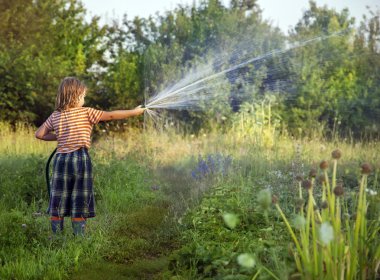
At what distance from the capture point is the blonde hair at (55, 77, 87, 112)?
4895 millimetres

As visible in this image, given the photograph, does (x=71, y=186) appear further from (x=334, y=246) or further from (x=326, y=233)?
(x=326, y=233)

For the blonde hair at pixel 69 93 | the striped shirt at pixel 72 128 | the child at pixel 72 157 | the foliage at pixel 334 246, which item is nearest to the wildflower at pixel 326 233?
the foliage at pixel 334 246

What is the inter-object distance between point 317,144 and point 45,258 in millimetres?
6599

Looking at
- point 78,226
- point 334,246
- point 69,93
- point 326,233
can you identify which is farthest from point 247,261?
point 69,93

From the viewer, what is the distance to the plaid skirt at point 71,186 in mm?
4918

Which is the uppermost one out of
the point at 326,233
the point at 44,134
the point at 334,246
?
the point at 44,134

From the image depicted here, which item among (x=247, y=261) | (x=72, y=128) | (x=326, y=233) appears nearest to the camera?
(x=326, y=233)

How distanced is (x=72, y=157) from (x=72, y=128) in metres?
0.26

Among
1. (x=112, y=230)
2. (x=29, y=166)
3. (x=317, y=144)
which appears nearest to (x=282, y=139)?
(x=317, y=144)

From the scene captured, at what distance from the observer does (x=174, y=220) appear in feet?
18.1

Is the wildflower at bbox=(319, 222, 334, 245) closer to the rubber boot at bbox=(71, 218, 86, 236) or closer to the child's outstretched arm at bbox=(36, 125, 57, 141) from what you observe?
the rubber boot at bbox=(71, 218, 86, 236)

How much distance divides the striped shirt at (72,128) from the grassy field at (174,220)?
0.72 m

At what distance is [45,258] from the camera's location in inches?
160

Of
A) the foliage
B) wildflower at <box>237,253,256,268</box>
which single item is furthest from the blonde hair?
wildflower at <box>237,253,256,268</box>
